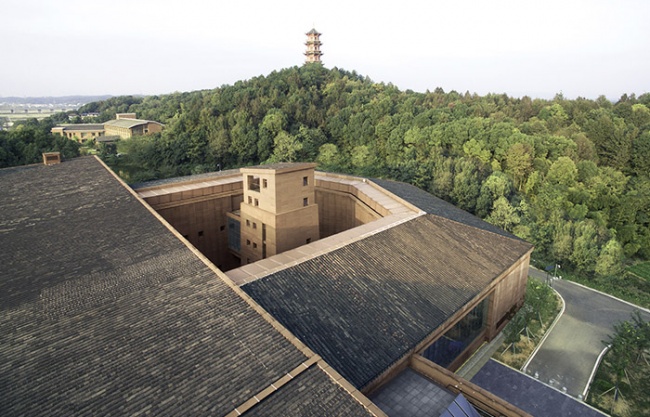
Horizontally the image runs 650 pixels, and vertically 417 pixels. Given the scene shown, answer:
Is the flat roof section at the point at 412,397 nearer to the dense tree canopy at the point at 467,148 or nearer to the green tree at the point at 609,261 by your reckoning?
the green tree at the point at 609,261

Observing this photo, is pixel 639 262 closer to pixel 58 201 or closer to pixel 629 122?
pixel 629 122

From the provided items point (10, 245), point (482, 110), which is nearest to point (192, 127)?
point (482, 110)

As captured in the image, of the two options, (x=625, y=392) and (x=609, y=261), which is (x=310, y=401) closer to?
(x=625, y=392)

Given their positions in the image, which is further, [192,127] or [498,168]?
[192,127]

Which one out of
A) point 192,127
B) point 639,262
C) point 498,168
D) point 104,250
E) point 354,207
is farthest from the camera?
point 192,127

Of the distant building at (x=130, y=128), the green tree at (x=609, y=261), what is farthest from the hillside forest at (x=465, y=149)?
the distant building at (x=130, y=128)

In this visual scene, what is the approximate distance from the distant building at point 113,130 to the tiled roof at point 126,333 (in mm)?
71671

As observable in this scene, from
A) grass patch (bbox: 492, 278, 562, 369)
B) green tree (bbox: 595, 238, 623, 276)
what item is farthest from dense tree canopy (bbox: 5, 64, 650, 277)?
grass patch (bbox: 492, 278, 562, 369)

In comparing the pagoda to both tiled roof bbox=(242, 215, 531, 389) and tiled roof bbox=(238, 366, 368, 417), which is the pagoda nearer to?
tiled roof bbox=(242, 215, 531, 389)

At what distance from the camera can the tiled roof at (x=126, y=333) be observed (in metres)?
8.70

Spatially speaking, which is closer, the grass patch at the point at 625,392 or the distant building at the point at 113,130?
the grass patch at the point at 625,392

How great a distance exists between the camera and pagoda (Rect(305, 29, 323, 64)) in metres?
92.4

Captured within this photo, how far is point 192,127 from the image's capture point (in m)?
64.6

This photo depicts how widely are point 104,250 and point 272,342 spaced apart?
26.9 ft
